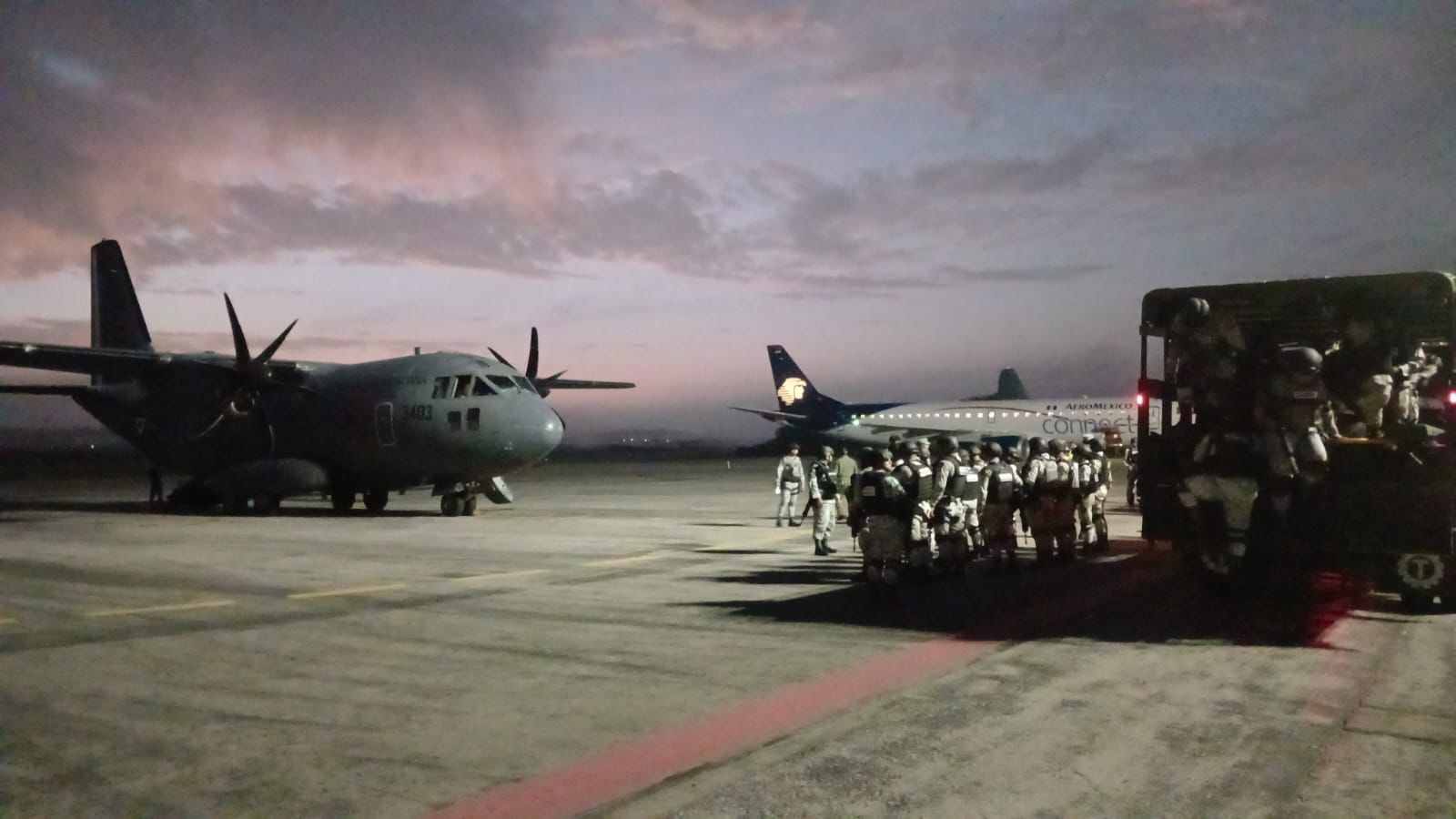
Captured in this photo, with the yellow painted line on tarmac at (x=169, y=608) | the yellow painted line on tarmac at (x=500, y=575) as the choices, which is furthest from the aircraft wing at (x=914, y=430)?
the yellow painted line on tarmac at (x=169, y=608)

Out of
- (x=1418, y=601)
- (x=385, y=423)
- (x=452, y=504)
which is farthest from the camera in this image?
(x=452, y=504)

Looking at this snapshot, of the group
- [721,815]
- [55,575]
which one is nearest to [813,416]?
[55,575]

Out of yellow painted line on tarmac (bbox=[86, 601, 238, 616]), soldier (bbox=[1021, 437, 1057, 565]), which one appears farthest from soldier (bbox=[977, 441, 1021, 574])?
yellow painted line on tarmac (bbox=[86, 601, 238, 616])

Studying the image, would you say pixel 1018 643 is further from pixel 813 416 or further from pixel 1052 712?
pixel 813 416

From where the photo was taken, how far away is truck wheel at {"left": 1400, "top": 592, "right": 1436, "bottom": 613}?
9922mm

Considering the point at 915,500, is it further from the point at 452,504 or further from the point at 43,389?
the point at 43,389

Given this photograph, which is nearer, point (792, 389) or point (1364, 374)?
point (1364, 374)

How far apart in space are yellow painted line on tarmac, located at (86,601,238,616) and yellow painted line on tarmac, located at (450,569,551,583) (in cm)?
267

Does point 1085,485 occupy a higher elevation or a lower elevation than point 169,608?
higher

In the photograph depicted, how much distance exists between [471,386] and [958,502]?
508 inches

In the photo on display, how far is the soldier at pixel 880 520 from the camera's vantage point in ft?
33.7

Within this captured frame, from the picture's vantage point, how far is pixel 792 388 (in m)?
57.6

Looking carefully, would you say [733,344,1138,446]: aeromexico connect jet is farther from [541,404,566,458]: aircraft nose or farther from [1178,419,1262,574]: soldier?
[1178,419,1262,574]: soldier

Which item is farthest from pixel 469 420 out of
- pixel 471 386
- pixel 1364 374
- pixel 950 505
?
pixel 1364 374
